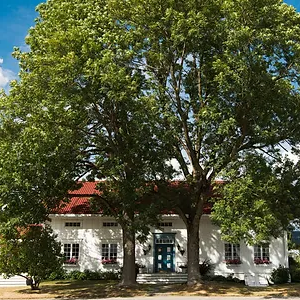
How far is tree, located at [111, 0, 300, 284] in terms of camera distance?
1659 centimetres

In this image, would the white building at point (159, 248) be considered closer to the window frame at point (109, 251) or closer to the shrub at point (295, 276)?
the window frame at point (109, 251)

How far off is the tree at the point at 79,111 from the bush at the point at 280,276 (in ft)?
36.0

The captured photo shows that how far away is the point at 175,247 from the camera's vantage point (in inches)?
1107

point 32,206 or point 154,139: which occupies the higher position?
point 154,139

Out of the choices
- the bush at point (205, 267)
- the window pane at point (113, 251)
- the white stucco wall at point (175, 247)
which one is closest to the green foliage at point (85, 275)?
the white stucco wall at point (175, 247)

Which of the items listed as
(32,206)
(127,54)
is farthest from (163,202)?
(127,54)

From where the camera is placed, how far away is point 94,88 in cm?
1662

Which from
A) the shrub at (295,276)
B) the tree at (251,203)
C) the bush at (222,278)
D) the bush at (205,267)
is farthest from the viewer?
the bush at (205,267)

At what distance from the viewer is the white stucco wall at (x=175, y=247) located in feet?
89.5

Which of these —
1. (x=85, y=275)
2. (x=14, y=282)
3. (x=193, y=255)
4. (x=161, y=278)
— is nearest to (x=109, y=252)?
(x=85, y=275)

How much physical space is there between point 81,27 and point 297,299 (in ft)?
48.0

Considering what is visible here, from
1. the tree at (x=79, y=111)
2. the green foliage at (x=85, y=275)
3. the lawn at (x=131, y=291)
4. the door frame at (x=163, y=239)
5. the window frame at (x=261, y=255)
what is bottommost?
the lawn at (x=131, y=291)

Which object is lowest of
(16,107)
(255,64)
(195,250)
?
(195,250)

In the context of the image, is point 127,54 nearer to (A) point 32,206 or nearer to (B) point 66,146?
(B) point 66,146
